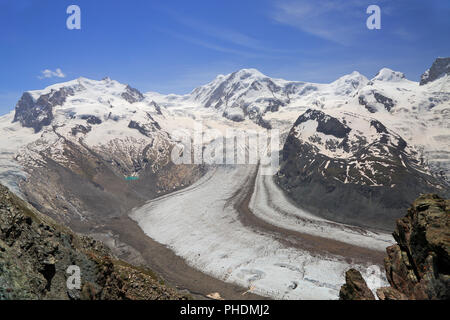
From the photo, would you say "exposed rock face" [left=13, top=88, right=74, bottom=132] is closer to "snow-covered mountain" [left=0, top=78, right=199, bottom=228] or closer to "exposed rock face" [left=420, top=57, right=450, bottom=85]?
"snow-covered mountain" [left=0, top=78, right=199, bottom=228]

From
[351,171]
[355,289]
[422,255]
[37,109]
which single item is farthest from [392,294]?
[37,109]

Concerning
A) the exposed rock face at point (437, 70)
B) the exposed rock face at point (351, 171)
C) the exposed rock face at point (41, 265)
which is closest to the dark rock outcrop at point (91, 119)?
the exposed rock face at point (351, 171)

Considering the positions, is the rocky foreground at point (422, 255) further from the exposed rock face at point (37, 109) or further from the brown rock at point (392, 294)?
the exposed rock face at point (37, 109)

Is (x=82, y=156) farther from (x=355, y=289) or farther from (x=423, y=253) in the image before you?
(x=423, y=253)

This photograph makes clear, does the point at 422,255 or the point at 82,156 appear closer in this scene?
the point at 422,255

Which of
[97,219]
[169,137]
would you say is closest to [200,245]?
[97,219]

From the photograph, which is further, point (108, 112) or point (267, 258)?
point (108, 112)
